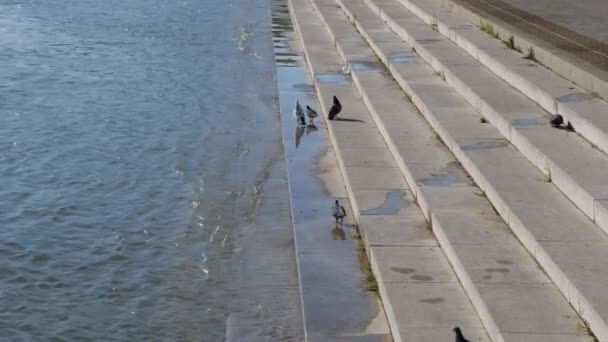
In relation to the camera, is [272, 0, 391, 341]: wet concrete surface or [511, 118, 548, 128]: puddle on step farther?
[511, 118, 548, 128]: puddle on step

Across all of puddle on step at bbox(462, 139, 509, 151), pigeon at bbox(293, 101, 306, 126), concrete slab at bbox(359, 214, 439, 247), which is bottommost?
pigeon at bbox(293, 101, 306, 126)

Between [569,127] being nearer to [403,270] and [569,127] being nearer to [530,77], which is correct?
[530,77]

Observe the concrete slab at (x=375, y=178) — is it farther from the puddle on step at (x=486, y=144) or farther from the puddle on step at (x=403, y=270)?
the puddle on step at (x=403, y=270)

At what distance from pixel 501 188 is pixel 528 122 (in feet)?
5.58

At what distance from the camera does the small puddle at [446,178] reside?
9.56m

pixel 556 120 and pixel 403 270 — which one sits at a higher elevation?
pixel 556 120

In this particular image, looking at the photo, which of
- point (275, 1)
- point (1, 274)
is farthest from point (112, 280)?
point (275, 1)

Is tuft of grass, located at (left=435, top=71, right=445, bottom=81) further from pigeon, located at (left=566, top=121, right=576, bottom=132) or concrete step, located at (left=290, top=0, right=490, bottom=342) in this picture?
pigeon, located at (left=566, top=121, right=576, bottom=132)

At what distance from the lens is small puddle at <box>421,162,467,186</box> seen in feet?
31.4

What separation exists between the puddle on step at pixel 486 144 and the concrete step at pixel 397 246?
2.19 ft

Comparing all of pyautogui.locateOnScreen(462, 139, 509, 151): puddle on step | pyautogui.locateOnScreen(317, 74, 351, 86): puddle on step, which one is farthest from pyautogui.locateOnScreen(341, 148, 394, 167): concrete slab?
pyautogui.locateOnScreen(317, 74, 351, 86): puddle on step

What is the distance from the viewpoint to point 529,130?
32.8 feet

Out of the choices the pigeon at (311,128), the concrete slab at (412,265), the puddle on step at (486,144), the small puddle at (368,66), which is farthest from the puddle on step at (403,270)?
the small puddle at (368,66)

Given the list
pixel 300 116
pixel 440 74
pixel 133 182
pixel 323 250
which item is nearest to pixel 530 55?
pixel 440 74
